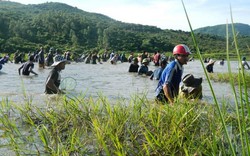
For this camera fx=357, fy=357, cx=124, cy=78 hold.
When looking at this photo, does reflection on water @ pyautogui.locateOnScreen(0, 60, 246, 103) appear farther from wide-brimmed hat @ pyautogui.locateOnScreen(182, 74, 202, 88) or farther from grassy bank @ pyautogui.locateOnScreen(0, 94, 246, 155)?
grassy bank @ pyautogui.locateOnScreen(0, 94, 246, 155)

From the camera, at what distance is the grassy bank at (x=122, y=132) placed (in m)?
3.82

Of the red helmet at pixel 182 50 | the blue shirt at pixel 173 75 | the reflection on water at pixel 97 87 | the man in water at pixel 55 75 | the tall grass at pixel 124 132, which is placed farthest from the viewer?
the reflection on water at pixel 97 87

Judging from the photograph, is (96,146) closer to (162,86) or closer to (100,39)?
(162,86)

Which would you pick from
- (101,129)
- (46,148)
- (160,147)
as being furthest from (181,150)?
Answer: (46,148)

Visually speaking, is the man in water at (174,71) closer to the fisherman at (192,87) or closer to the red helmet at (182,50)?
the red helmet at (182,50)

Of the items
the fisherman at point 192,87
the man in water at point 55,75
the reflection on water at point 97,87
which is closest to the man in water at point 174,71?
the reflection on water at point 97,87

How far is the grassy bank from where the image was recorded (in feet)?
12.5

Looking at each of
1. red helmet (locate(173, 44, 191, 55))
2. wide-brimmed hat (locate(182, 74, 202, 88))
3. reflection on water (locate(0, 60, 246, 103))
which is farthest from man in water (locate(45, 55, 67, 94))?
red helmet (locate(173, 44, 191, 55))

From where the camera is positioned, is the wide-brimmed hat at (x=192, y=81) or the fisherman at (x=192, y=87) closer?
the fisherman at (x=192, y=87)

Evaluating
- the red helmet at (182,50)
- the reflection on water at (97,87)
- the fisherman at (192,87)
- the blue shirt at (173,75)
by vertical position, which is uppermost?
the red helmet at (182,50)

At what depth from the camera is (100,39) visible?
124m

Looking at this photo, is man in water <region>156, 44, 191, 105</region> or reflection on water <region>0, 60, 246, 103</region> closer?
man in water <region>156, 44, 191, 105</region>

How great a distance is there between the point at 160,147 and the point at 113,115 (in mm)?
1103

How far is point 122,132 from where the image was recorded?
4.47m
